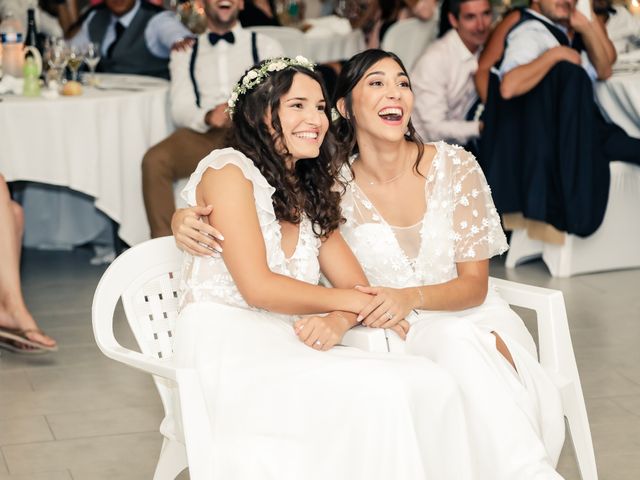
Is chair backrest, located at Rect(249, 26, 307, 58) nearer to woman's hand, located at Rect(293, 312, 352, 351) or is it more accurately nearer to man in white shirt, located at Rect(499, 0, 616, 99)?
man in white shirt, located at Rect(499, 0, 616, 99)

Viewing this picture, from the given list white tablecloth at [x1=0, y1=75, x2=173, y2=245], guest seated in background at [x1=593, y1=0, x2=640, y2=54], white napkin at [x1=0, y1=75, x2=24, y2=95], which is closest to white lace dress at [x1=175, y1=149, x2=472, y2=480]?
white tablecloth at [x1=0, y1=75, x2=173, y2=245]

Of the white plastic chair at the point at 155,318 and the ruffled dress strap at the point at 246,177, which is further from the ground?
the ruffled dress strap at the point at 246,177

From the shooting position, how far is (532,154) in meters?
5.21

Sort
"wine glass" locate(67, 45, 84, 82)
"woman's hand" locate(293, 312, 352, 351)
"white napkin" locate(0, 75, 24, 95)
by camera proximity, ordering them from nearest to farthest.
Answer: "woman's hand" locate(293, 312, 352, 351) → "white napkin" locate(0, 75, 24, 95) → "wine glass" locate(67, 45, 84, 82)

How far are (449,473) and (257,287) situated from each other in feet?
1.91

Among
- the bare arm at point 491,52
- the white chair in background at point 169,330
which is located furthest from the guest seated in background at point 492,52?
the white chair in background at point 169,330

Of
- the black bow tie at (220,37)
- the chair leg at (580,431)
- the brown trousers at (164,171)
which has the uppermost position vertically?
the black bow tie at (220,37)

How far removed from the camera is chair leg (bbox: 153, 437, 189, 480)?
2672 mm

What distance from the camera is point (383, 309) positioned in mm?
2666

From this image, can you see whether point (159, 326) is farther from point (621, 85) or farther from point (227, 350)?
point (621, 85)

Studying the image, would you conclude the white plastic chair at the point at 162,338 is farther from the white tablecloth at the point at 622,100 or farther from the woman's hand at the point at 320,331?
the white tablecloth at the point at 622,100

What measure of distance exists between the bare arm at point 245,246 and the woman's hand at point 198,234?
0.8 inches

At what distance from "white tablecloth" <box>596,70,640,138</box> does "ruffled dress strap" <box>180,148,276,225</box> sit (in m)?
→ 3.08

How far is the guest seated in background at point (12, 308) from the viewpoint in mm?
4145
